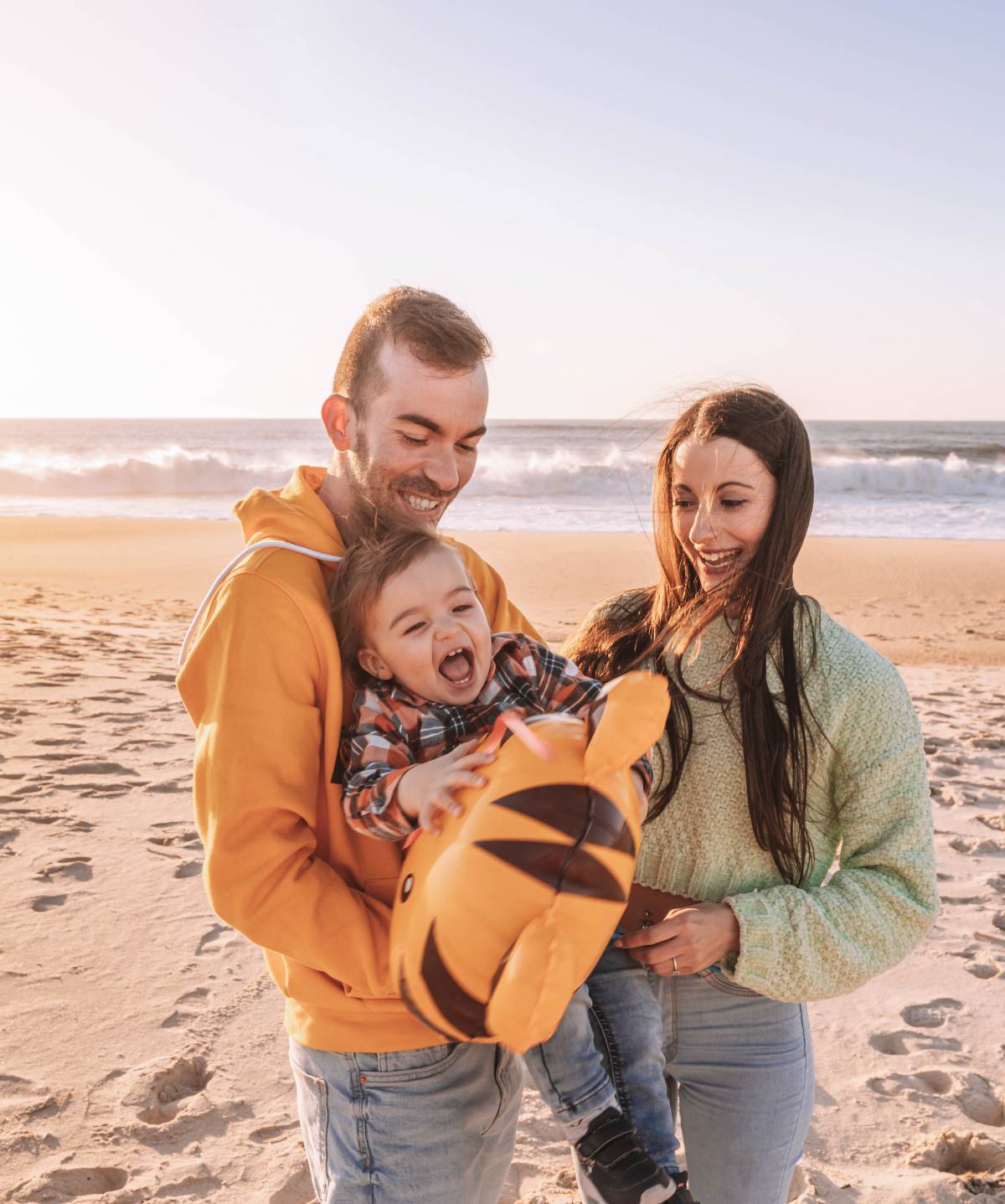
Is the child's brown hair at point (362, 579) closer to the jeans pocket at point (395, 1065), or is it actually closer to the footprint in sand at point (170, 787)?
the jeans pocket at point (395, 1065)

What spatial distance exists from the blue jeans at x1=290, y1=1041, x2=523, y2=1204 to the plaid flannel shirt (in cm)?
49

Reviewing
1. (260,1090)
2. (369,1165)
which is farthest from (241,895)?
(260,1090)

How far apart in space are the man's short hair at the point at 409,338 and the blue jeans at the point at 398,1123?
1330 millimetres

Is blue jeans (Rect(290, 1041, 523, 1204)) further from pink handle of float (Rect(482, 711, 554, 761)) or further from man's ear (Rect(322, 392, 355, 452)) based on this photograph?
man's ear (Rect(322, 392, 355, 452))

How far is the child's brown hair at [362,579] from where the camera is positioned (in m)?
1.94

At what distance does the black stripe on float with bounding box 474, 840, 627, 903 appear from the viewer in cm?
150

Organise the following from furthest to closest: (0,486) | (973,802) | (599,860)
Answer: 1. (0,486)
2. (973,802)
3. (599,860)

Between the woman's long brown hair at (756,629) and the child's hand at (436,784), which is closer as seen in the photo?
the child's hand at (436,784)

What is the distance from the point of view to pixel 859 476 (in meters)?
26.9

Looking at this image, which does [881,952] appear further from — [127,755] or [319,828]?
[127,755]

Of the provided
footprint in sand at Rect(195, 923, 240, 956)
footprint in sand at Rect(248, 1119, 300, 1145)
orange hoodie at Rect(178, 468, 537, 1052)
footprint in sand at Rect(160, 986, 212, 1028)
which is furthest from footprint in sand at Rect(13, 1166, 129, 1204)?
orange hoodie at Rect(178, 468, 537, 1052)

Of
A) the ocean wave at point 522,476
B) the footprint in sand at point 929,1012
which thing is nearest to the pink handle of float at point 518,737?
the footprint in sand at point 929,1012

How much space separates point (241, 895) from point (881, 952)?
4.18 feet

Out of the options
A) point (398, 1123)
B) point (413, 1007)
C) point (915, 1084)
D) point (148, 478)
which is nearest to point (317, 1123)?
point (398, 1123)
